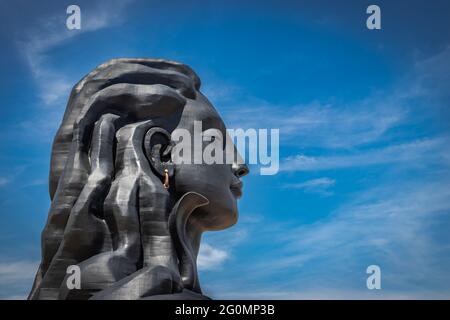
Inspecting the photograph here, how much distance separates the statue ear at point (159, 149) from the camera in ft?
47.9

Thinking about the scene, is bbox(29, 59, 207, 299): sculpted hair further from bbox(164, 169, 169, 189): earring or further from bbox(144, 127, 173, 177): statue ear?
bbox(164, 169, 169, 189): earring

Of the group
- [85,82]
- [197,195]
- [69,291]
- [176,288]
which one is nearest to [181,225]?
[197,195]

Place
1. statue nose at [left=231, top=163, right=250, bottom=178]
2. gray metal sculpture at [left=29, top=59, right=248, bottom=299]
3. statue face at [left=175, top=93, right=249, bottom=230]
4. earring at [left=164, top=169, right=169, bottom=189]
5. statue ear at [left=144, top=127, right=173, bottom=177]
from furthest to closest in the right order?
statue nose at [left=231, top=163, right=250, bottom=178] → statue face at [left=175, top=93, right=249, bottom=230] → statue ear at [left=144, top=127, right=173, bottom=177] → earring at [left=164, top=169, right=169, bottom=189] → gray metal sculpture at [left=29, top=59, right=248, bottom=299]

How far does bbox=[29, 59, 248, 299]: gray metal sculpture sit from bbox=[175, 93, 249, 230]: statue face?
0.07ft

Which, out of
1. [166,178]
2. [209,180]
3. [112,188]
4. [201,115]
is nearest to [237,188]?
[209,180]

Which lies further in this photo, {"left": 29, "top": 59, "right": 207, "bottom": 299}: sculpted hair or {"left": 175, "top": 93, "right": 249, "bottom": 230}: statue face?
{"left": 175, "top": 93, "right": 249, "bottom": 230}: statue face

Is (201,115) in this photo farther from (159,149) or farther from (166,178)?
(166,178)

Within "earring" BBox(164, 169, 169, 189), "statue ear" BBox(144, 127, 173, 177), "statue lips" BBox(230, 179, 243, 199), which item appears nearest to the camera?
"earring" BBox(164, 169, 169, 189)

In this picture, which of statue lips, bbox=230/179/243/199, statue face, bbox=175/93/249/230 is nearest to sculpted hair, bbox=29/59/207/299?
statue face, bbox=175/93/249/230

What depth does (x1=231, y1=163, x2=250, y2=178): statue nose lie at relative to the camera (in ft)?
54.1

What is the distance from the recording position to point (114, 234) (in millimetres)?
13781
